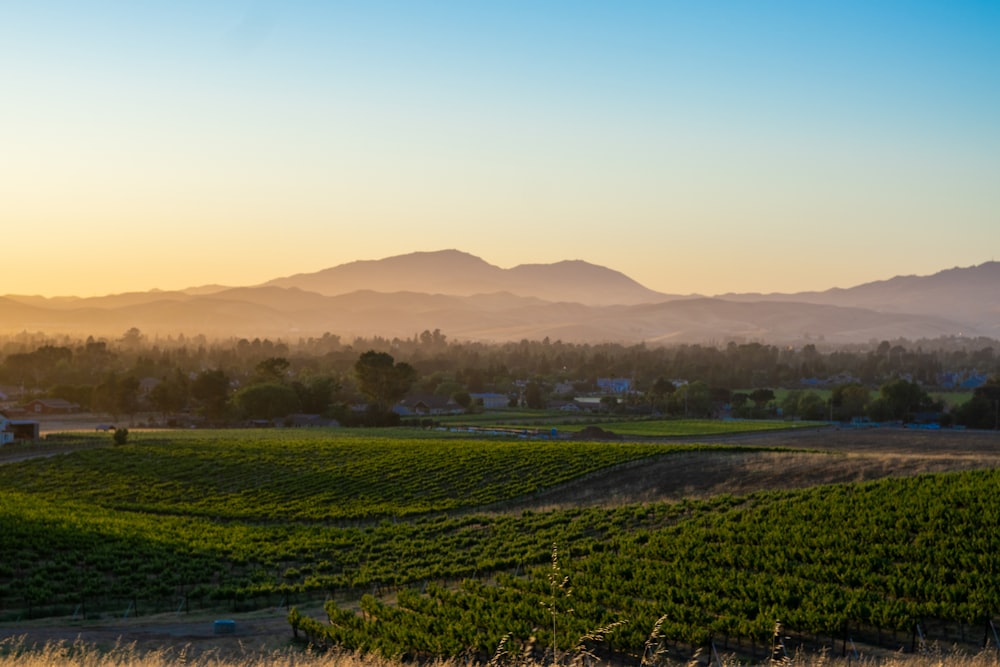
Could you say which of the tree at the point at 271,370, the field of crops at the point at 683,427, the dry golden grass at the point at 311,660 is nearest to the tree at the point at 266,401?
the tree at the point at 271,370

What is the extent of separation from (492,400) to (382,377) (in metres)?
22.6

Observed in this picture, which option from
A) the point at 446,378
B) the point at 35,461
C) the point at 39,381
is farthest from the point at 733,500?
the point at 39,381

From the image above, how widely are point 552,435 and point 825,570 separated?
5746 centimetres

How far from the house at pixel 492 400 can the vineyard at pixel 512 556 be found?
224 feet

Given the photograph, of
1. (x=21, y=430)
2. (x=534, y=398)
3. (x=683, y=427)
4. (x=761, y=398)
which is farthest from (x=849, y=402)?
(x=21, y=430)

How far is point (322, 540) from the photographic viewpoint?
135 feet

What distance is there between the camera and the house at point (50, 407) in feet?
415

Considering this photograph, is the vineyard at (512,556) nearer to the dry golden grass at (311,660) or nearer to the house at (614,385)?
the dry golden grass at (311,660)

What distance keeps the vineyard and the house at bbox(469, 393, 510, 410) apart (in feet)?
224

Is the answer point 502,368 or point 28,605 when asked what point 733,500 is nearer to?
point 28,605

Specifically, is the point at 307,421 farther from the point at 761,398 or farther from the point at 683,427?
the point at 761,398

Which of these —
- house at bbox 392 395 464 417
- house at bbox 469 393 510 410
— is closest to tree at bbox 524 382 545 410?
house at bbox 469 393 510 410

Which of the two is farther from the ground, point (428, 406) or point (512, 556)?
point (428, 406)

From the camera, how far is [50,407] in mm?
127250
